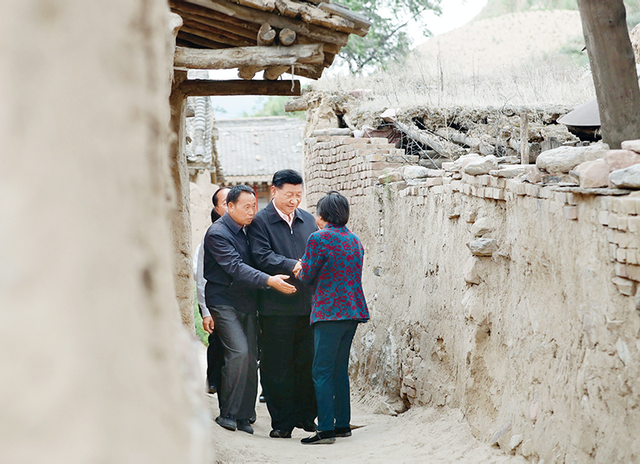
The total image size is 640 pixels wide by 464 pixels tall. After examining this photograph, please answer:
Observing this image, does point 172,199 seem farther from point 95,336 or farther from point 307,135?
point 307,135

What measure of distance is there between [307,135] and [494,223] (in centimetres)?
Answer: 568

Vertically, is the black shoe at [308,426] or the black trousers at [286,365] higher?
the black trousers at [286,365]

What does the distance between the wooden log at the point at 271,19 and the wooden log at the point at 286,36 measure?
0.04 m

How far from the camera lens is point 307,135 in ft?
29.8

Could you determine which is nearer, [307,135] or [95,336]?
[95,336]

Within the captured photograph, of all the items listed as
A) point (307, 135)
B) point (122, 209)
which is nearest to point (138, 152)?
point (122, 209)

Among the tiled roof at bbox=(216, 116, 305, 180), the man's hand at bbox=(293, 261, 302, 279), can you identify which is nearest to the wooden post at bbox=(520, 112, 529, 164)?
the man's hand at bbox=(293, 261, 302, 279)

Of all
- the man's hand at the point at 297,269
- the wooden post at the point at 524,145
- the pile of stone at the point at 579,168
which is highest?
the wooden post at the point at 524,145

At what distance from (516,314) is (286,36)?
237cm

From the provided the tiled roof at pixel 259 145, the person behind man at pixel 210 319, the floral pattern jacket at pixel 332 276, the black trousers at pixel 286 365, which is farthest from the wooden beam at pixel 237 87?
the tiled roof at pixel 259 145

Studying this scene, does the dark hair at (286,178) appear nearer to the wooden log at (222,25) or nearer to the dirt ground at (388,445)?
the wooden log at (222,25)

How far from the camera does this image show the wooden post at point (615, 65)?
355cm

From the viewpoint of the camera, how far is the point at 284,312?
4.63 metres

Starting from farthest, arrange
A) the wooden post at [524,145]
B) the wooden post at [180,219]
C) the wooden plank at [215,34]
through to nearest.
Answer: the wooden post at [180,219] < the wooden plank at [215,34] < the wooden post at [524,145]
